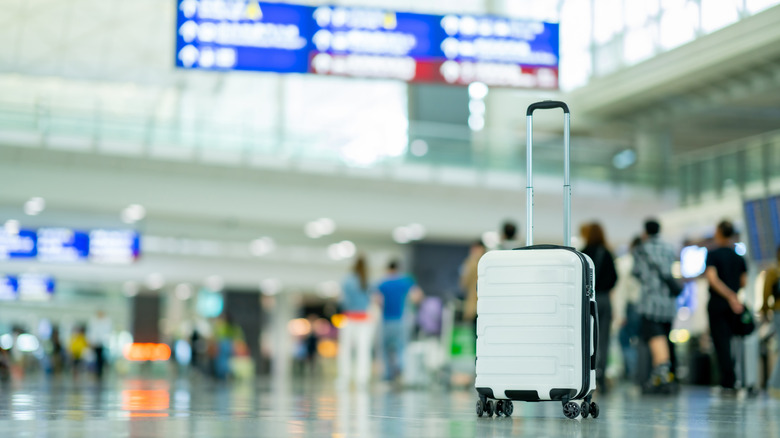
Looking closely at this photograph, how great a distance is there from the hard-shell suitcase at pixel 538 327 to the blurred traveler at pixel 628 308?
585cm

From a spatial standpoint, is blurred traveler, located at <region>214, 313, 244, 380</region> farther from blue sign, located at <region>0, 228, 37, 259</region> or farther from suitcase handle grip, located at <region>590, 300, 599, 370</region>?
suitcase handle grip, located at <region>590, 300, 599, 370</region>

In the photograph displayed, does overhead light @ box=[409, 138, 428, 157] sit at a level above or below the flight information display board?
above

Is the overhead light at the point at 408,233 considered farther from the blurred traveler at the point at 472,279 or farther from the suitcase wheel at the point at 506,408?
the suitcase wheel at the point at 506,408

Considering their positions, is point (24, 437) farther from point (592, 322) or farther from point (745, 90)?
point (745, 90)

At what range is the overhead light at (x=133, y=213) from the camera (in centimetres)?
2700

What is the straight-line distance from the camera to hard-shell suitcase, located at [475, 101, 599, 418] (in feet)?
21.0

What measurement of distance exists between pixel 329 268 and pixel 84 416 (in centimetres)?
3772

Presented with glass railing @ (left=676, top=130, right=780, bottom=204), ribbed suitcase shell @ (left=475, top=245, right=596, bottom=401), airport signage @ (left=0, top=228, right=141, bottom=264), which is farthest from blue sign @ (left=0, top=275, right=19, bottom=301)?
ribbed suitcase shell @ (left=475, top=245, right=596, bottom=401)

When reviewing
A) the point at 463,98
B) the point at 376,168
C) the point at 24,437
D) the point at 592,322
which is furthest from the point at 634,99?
the point at 24,437

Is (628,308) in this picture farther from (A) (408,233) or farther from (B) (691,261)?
(A) (408,233)

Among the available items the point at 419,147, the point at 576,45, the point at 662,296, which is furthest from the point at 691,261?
the point at 576,45

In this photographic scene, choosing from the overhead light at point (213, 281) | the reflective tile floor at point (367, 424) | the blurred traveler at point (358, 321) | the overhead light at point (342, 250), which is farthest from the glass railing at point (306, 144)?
the reflective tile floor at point (367, 424)

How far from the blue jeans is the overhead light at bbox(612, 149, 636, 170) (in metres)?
15.8

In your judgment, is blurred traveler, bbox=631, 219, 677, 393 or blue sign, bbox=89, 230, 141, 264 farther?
blue sign, bbox=89, 230, 141, 264
